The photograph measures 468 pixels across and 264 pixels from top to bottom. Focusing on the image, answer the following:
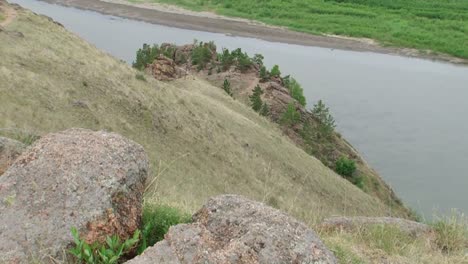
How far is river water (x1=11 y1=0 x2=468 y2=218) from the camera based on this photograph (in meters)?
41.0

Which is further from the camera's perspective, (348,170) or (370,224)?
(348,170)

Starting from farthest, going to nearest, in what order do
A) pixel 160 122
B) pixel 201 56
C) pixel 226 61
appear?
pixel 201 56 → pixel 226 61 → pixel 160 122

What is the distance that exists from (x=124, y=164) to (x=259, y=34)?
72.6 metres

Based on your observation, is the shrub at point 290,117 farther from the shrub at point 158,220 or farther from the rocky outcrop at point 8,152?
the shrub at point 158,220

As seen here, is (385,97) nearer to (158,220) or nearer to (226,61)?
(226,61)

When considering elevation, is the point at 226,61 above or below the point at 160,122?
below

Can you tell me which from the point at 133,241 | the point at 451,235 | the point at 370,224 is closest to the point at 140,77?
the point at 370,224

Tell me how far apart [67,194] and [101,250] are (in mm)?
906

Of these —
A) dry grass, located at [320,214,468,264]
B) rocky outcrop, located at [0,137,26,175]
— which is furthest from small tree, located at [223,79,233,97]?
rocky outcrop, located at [0,137,26,175]

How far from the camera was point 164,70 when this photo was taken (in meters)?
45.0

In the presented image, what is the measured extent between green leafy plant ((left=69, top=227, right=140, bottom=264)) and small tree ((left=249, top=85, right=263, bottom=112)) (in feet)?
129

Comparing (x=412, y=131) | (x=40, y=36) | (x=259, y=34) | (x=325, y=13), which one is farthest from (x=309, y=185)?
(x=325, y=13)

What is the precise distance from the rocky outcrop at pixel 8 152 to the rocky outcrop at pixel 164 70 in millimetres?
34593

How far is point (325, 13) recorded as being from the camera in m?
88.8
